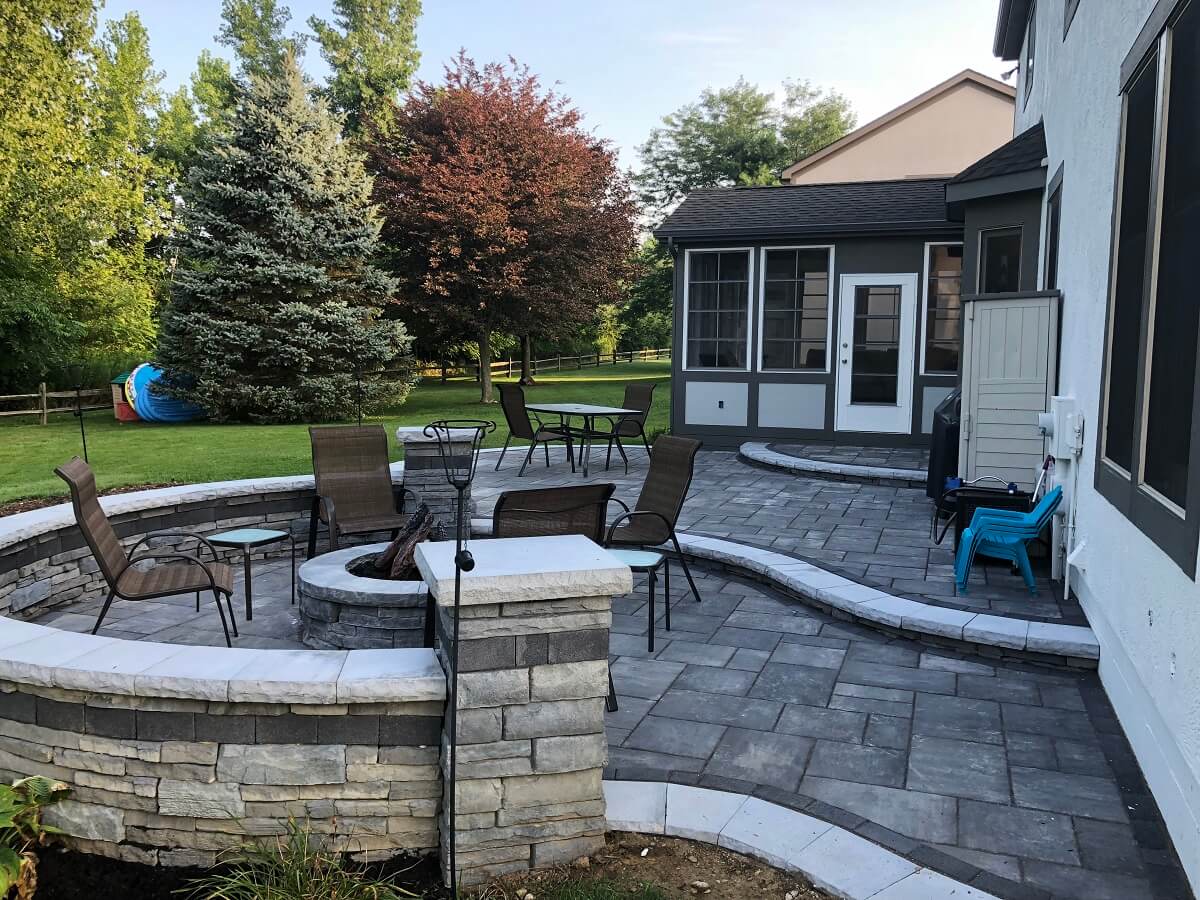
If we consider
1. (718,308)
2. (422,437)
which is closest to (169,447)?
(422,437)

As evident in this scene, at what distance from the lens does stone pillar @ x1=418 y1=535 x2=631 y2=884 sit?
226 centimetres

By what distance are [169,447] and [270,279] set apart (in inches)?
171

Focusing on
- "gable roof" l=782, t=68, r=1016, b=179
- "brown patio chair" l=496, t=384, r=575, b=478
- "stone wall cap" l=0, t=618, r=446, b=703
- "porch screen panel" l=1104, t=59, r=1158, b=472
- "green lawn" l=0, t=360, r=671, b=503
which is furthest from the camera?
"gable roof" l=782, t=68, r=1016, b=179

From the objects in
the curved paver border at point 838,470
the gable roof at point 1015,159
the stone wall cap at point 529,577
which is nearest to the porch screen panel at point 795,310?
the curved paver border at point 838,470

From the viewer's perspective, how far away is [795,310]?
36.8 feet

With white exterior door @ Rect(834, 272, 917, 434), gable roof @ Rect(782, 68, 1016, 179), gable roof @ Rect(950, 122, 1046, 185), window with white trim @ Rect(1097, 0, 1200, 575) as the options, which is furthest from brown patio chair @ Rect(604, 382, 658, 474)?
gable roof @ Rect(782, 68, 1016, 179)

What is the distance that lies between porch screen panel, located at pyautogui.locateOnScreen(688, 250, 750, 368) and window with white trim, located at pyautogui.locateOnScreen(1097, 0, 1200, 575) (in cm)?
780

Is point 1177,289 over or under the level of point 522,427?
over

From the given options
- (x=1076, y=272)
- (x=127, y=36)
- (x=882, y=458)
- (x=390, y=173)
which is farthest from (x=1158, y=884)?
(x=127, y=36)

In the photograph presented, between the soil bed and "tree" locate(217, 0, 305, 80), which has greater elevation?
"tree" locate(217, 0, 305, 80)

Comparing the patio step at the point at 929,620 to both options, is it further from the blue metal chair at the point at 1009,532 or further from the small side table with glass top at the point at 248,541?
the small side table with glass top at the point at 248,541

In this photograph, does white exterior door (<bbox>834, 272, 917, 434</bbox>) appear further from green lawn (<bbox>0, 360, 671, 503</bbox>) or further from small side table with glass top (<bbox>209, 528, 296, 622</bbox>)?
small side table with glass top (<bbox>209, 528, 296, 622</bbox>)

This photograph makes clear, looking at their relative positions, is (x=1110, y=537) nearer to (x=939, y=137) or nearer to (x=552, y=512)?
(x=552, y=512)

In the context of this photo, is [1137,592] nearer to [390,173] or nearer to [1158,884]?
[1158,884]
